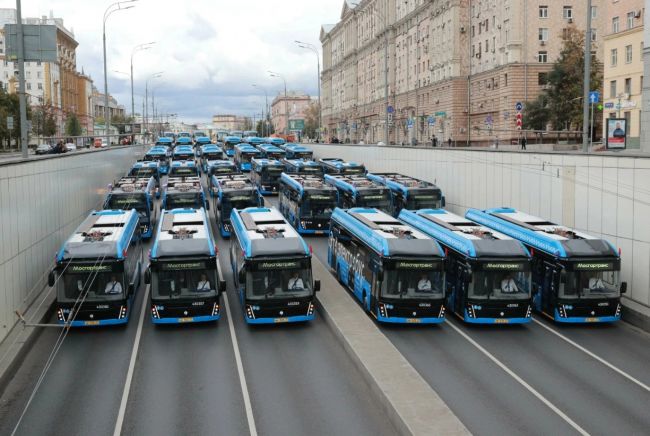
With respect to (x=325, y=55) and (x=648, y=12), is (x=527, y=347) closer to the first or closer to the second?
(x=648, y=12)

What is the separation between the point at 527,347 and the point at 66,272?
12.4m

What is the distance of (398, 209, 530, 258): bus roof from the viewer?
21.2 m

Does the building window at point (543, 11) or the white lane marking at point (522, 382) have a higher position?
the building window at point (543, 11)

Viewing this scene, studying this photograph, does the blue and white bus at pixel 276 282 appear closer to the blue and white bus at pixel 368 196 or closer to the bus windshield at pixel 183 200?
the blue and white bus at pixel 368 196

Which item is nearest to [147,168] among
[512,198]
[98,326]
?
[512,198]

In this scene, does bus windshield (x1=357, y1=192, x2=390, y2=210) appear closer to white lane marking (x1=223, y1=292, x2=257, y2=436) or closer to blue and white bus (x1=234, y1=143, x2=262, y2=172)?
white lane marking (x1=223, y1=292, x2=257, y2=436)

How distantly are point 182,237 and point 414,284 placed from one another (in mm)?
6833

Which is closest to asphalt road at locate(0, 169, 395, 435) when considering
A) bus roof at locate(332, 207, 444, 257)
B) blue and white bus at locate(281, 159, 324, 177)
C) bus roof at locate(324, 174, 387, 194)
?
bus roof at locate(332, 207, 444, 257)

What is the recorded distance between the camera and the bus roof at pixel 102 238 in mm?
20953

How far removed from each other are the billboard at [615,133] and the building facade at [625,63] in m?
28.6

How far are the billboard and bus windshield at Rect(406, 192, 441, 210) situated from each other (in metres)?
9.34

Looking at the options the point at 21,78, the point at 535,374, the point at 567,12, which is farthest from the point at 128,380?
the point at 567,12

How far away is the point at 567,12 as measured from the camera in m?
73.9

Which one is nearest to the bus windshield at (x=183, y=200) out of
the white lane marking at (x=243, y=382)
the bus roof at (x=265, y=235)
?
the bus roof at (x=265, y=235)
